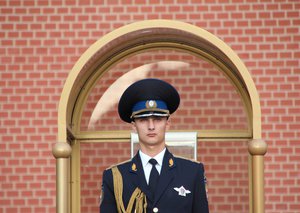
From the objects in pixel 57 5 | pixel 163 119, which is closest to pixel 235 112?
pixel 57 5

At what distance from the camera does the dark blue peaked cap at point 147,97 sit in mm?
5776

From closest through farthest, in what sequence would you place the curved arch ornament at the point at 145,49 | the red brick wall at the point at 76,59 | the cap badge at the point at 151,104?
the cap badge at the point at 151,104
the curved arch ornament at the point at 145,49
the red brick wall at the point at 76,59

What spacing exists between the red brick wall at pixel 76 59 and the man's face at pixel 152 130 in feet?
10.6

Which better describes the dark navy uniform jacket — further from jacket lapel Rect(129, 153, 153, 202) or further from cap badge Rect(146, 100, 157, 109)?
cap badge Rect(146, 100, 157, 109)

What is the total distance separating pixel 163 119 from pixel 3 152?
136 inches

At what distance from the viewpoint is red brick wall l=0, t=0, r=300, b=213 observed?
346 inches

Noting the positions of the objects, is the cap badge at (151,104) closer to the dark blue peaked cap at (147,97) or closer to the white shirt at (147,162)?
the dark blue peaked cap at (147,97)

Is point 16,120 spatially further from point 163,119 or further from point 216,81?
point 163,119

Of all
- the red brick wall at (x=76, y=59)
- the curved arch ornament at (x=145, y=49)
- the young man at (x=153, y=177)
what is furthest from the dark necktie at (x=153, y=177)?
the red brick wall at (x=76, y=59)

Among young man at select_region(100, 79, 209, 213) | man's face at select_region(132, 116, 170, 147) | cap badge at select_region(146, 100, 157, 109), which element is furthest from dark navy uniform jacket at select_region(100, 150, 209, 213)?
cap badge at select_region(146, 100, 157, 109)

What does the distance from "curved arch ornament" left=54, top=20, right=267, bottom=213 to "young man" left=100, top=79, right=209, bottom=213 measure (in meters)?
2.40

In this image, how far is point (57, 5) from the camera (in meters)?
9.05

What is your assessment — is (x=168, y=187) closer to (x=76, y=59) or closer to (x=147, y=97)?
(x=147, y=97)

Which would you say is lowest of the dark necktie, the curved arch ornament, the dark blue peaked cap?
the dark necktie
